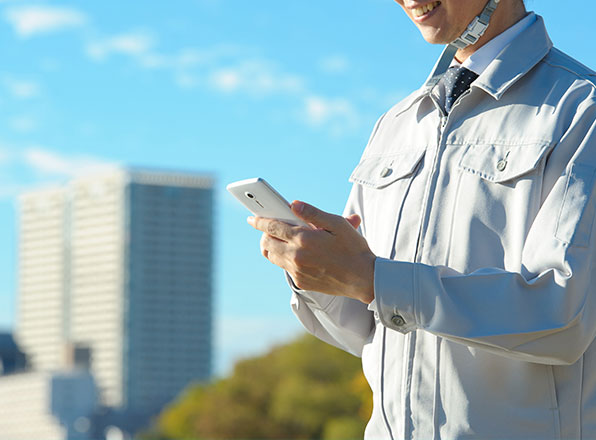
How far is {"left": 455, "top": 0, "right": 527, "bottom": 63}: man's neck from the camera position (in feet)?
9.03

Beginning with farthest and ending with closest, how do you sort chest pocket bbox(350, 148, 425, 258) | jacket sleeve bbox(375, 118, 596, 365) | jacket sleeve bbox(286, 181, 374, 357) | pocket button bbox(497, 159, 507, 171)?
jacket sleeve bbox(286, 181, 374, 357), chest pocket bbox(350, 148, 425, 258), pocket button bbox(497, 159, 507, 171), jacket sleeve bbox(375, 118, 596, 365)

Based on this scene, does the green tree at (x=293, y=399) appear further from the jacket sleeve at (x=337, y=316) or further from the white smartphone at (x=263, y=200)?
the white smartphone at (x=263, y=200)

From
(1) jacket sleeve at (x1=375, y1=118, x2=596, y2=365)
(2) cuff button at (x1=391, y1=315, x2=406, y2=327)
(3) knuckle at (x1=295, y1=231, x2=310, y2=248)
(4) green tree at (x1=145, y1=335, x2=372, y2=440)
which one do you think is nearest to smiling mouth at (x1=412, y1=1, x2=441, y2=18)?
(1) jacket sleeve at (x1=375, y1=118, x2=596, y2=365)

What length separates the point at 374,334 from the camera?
9.31 feet

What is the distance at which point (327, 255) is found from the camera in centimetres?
233

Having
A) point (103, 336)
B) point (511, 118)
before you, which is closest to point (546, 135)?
point (511, 118)

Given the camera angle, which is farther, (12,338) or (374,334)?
(12,338)

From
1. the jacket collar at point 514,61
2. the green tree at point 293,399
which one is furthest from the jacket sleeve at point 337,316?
the green tree at point 293,399

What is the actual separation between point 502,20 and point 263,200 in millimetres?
840

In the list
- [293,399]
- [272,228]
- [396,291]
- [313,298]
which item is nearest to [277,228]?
[272,228]

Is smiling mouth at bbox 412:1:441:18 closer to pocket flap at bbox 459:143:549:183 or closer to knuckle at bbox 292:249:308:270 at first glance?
pocket flap at bbox 459:143:549:183

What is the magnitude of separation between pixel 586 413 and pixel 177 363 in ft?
649

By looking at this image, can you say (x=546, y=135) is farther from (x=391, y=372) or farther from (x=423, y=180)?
(x=391, y=372)

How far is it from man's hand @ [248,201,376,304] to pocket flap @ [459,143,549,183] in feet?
1.27
